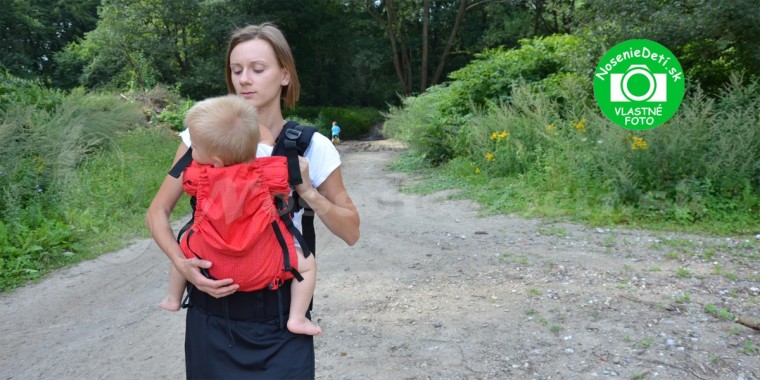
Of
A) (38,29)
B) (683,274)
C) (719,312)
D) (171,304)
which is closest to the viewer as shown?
(171,304)

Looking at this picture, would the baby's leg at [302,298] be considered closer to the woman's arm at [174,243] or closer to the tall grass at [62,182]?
the woman's arm at [174,243]

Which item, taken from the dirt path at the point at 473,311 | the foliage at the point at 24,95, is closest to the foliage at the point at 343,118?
the foliage at the point at 24,95

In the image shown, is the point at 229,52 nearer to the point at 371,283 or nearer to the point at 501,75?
the point at 371,283

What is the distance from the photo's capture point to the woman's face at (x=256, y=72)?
1.82 meters

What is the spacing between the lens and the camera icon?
7609mm

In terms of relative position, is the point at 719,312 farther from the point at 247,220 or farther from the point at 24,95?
the point at 24,95

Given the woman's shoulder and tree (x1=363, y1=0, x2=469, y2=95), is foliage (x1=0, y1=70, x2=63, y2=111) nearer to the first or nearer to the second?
the woman's shoulder

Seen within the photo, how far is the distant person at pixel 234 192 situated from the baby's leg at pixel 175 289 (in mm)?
262

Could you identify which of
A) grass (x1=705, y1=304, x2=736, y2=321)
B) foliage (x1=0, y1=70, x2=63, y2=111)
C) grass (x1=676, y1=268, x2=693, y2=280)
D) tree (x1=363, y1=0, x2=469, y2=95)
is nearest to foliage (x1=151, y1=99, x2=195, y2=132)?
foliage (x1=0, y1=70, x2=63, y2=111)

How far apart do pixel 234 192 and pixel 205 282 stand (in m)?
0.28

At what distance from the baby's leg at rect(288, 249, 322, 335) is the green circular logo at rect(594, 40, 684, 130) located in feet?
23.2

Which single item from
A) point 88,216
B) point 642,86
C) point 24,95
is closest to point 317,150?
point 88,216

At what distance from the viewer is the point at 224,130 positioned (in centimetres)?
156

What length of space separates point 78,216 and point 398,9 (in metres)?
28.5
